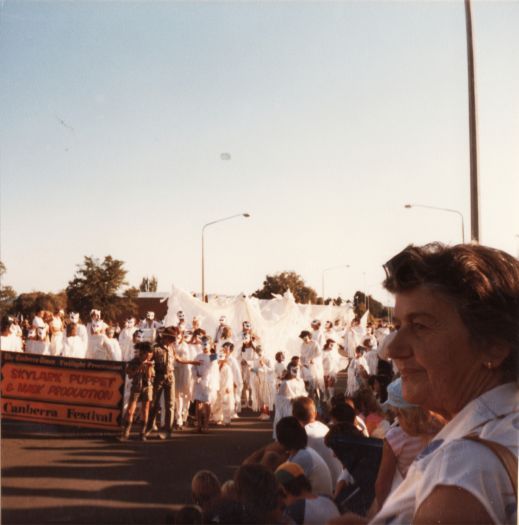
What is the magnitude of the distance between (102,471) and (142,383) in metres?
2.88

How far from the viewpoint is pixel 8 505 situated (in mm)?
6684

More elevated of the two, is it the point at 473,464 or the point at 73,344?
the point at 473,464

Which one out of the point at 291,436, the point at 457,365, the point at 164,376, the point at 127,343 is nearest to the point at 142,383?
the point at 164,376

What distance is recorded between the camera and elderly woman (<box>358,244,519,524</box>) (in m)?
1.03

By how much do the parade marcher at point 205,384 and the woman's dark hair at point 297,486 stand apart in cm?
914

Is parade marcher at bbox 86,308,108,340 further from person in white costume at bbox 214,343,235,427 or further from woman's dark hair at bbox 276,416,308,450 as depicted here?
woman's dark hair at bbox 276,416,308,450

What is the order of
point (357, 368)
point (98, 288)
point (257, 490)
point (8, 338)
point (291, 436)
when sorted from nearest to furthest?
point (257, 490)
point (291, 436)
point (8, 338)
point (357, 368)
point (98, 288)

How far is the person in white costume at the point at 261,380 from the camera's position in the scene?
16359 millimetres

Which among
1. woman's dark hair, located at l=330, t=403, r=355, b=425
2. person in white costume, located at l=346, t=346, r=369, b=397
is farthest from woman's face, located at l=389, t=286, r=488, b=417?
person in white costume, located at l=346, t=346, r=369, b=397

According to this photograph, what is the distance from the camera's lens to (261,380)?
1647cm

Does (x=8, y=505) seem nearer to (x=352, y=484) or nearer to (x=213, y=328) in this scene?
(x=352, y=484)

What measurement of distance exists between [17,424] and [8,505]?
213 inches

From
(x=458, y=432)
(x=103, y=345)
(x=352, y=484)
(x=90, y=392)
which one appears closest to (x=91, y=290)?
(x=103, y=345)

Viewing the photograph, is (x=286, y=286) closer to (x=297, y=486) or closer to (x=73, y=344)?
(x=73, y=344)
